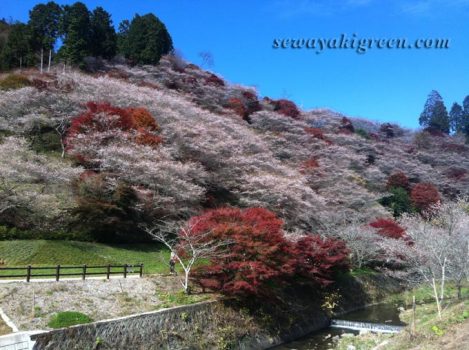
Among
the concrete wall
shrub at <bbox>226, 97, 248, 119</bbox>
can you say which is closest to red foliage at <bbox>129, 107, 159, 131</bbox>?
the concrete wall

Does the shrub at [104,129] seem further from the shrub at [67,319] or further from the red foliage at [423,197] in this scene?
the red foliage at [423,197]

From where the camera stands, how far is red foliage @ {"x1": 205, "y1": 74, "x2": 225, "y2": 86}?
6482 cm

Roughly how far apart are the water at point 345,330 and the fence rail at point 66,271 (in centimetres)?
818

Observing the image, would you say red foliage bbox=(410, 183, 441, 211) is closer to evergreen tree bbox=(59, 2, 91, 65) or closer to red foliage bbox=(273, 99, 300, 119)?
red foliage bbox=(273, 99, 300, 119)

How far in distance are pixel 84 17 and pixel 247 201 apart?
1312 inches

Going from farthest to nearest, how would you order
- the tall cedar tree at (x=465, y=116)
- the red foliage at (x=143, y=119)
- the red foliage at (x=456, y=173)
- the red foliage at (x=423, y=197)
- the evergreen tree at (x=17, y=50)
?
the tall cedar tree at (x=465, y=116) < the red foliage at (x=456, y=173) < the red foliage at (x=423, y=197) < the evergreen tree at (x=17, y=50) < the red foliage at (x=143, y=119)

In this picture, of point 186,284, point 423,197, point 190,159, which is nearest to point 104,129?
point 190,159

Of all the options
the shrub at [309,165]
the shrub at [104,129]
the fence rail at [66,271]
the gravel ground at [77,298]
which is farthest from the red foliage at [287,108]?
A: the gravel ground at [77,298]

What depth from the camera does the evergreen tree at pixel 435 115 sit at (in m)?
96.2

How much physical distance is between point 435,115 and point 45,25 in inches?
3164

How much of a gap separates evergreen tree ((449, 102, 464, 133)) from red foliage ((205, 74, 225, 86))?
62.0 metres

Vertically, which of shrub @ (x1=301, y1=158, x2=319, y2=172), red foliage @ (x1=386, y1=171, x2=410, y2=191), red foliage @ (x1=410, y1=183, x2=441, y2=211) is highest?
shrub @ (x1=301, y1=158, x2=319, y2=172)

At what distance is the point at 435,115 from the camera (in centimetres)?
9744

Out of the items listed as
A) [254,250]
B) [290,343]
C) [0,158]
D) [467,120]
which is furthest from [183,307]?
[467,120]
